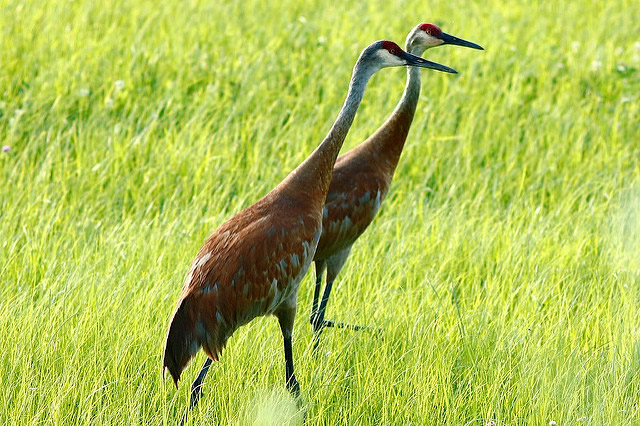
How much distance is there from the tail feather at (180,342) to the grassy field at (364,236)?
176 millimetres

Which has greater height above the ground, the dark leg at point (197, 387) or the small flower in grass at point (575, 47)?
the small flower in grass at point (575, 47)

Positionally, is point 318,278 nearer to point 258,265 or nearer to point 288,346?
point 288,346

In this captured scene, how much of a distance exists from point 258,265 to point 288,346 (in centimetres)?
38

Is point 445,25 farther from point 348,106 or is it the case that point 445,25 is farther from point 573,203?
point 348,106

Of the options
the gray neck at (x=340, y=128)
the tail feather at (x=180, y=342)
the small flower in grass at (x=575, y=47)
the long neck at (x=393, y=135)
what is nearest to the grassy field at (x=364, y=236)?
the small flower in grass at (x=575, y=47)

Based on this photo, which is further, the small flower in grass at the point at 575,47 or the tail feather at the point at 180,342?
the small flower in grass at the point at 575,47

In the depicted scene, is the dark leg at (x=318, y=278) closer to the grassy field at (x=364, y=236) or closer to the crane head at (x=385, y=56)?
the grassy field at (x=364, y=236)

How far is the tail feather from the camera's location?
3.25 metres

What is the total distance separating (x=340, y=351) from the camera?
365 cm

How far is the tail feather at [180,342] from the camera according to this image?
3250 millimetres

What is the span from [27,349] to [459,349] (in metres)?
1.75

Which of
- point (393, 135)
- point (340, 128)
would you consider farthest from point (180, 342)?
point (393, 135)

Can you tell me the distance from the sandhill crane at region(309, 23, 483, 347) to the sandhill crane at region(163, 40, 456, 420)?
492 millimetres

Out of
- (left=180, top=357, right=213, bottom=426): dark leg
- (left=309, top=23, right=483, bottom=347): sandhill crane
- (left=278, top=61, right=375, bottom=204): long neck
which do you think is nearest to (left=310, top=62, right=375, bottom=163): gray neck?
(left=278, top=61, right=375, bottom=204): long neck
